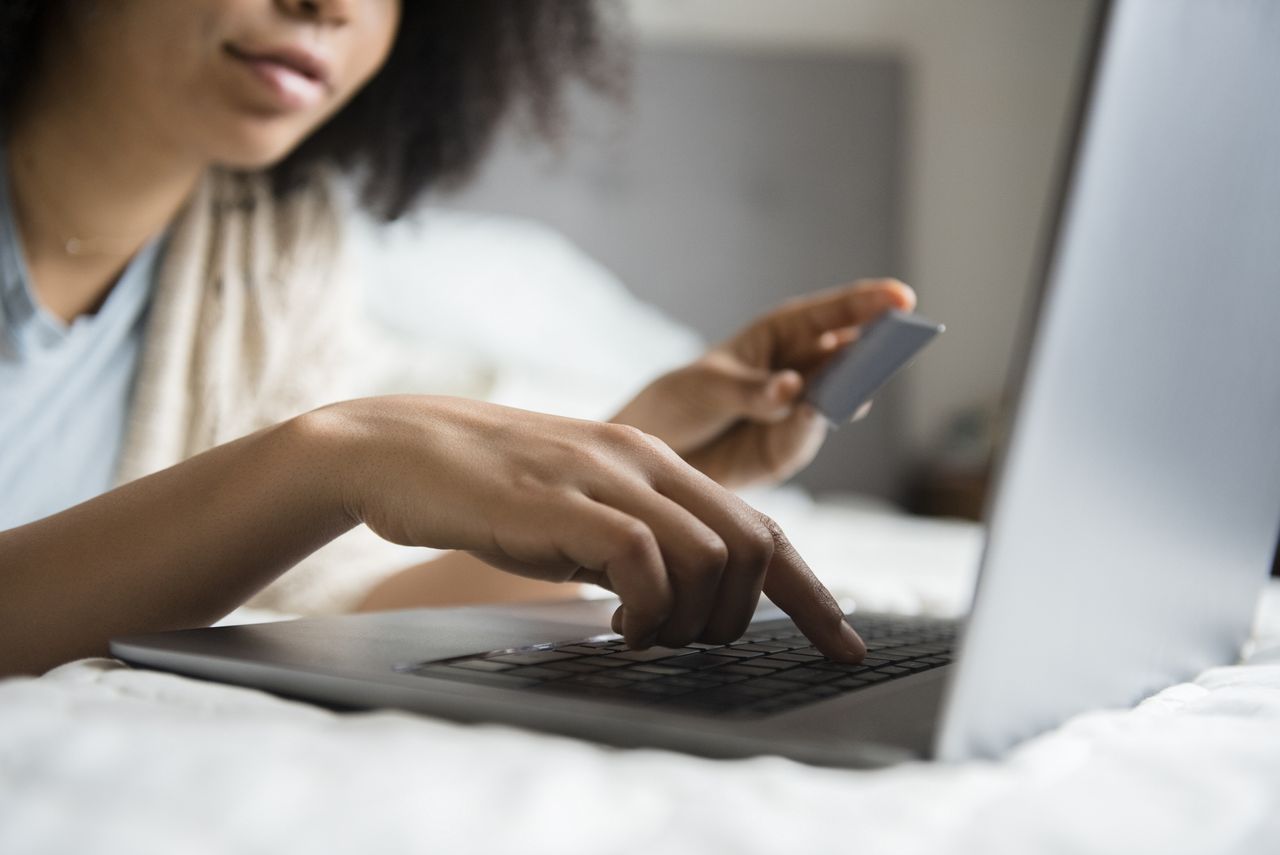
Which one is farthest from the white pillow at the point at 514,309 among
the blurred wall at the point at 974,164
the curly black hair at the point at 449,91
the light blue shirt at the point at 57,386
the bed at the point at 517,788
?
A: the bed at the point at 517,788

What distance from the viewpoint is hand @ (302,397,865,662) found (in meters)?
0.42

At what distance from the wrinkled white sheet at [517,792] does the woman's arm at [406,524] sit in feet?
0.32

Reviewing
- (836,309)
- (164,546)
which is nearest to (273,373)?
(836,309)

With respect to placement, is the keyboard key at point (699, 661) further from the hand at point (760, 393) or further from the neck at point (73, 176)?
the neck at point (73, 176)

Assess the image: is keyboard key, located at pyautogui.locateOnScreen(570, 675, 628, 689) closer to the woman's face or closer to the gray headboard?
the woman's face

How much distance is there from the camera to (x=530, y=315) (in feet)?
6.43

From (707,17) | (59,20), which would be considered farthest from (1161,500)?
(707,17)

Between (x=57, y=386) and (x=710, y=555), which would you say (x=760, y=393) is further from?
(x=57, y=386)

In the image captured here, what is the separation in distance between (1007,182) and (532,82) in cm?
174

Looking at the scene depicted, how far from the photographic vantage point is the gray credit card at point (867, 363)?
30.5 inches

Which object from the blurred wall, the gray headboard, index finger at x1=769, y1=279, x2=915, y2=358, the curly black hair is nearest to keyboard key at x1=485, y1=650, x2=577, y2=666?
index finger at x1=769, y1=279, x2=915, y2=358

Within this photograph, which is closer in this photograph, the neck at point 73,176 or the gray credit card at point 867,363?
the gray credit card at point 867,363

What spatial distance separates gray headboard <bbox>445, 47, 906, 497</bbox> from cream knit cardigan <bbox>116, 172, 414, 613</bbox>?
113cm

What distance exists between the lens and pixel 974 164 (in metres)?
2.81
